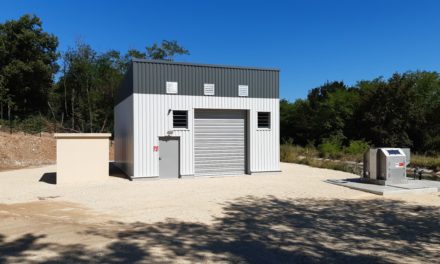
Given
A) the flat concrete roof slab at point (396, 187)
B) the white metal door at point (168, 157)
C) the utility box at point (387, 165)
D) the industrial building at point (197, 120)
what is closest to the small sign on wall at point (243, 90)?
the industrial building at point (197, 120)

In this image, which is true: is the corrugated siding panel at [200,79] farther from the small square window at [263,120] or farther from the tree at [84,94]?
the tree at [84,94]

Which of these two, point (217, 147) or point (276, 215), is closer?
point (276, 215)

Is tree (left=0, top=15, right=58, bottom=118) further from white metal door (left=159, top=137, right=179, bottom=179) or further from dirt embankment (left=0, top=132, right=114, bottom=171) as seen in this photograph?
white metal door (left=159, top=137, right=179, bottom=179)

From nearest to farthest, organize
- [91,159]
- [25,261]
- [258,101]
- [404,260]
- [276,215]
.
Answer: [25,261], [404,260], [276,215], [91,159], [258,101]

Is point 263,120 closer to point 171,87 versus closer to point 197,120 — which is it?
point 197,120

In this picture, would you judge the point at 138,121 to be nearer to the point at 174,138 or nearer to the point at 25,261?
the point at 174,138

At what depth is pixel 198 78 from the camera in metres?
17.0

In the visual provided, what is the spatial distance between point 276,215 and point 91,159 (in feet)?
30.1

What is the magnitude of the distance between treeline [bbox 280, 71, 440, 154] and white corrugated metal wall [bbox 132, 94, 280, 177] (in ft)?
50.0

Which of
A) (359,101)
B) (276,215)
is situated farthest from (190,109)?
(359,101)

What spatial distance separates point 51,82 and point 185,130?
90.1ft

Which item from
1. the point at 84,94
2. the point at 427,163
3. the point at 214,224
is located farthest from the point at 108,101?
the point at 214,224

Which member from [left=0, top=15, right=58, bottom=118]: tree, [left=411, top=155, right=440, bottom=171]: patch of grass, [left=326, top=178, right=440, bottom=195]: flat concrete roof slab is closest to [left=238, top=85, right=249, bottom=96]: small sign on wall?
[left=326, top=178, right=440, bottom=195]: flat concrete roof slab

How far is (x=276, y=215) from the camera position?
9.10 meters
